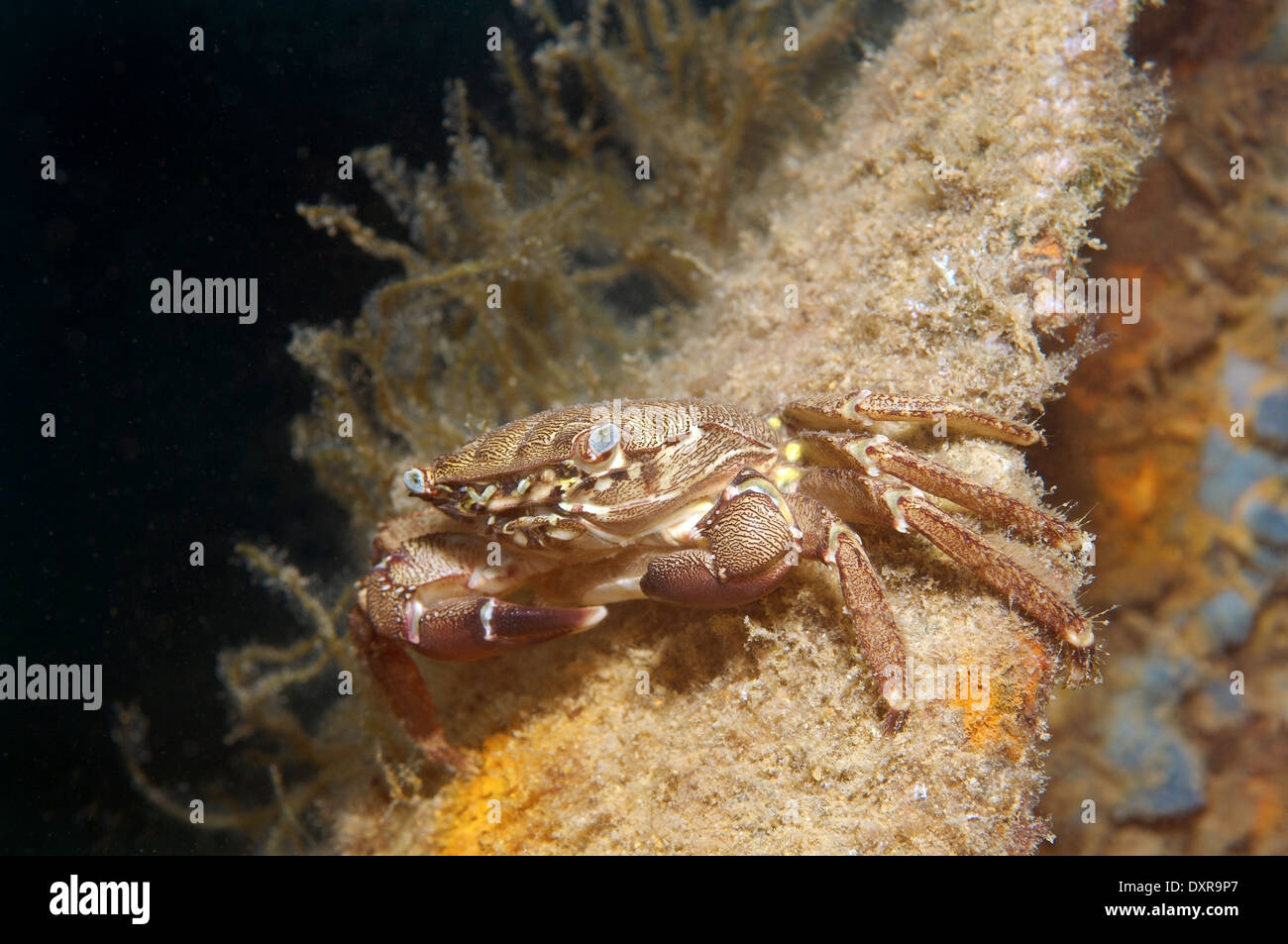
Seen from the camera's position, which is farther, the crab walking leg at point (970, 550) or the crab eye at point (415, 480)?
the crab eye at point (415, 480)

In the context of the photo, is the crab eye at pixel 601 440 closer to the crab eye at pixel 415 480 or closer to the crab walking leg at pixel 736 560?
the crab walking leg at pixel 736 560

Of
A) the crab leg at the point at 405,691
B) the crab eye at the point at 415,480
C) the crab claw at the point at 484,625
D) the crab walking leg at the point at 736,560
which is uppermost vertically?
the crab eye at the point at 415,480

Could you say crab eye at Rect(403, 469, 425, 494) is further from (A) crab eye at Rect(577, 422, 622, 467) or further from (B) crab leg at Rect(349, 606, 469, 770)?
(B) crab leg at Rect(349, 606, 469, 770)

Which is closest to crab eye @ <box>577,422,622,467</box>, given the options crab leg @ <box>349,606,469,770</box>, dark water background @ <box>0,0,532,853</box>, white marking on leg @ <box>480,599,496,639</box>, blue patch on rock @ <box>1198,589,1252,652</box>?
white marking on leg @ <box>480,599,496,639</box>

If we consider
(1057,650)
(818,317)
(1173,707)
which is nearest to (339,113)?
(818,317)

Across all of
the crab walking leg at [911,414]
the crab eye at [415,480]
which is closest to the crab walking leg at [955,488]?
the crab walking leg at [911,414]

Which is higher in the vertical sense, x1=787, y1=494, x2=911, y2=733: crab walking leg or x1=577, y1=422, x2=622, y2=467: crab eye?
x1=577, y1=422, x2=622, y2=467: crab eye

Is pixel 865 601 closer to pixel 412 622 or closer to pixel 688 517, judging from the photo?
pixel 688 517
